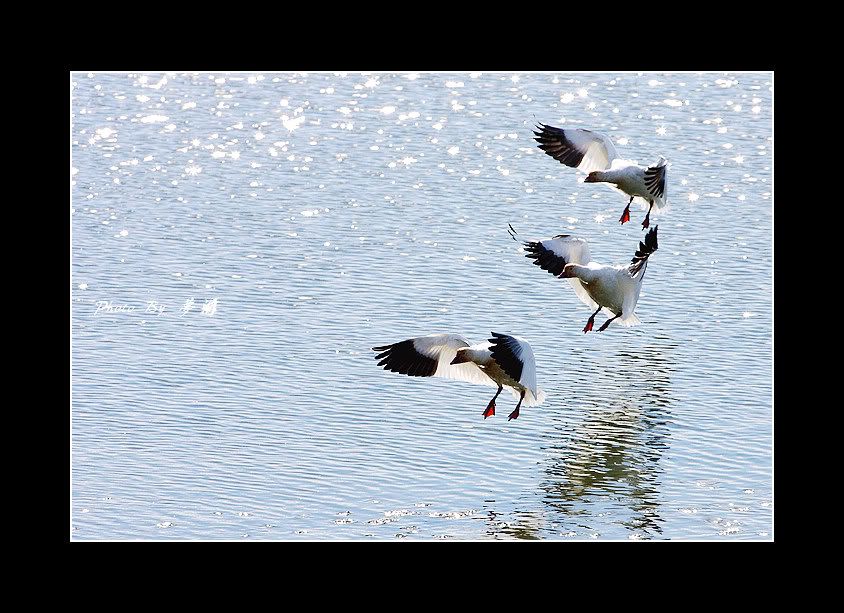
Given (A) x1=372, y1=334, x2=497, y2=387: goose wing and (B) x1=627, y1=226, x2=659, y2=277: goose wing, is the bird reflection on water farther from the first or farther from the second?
(B) x1=627, y1=226, x2=659, y2=277: goose wing

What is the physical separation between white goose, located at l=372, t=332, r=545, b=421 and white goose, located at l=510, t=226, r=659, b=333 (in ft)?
3.45

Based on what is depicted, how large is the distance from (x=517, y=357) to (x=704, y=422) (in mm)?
2722

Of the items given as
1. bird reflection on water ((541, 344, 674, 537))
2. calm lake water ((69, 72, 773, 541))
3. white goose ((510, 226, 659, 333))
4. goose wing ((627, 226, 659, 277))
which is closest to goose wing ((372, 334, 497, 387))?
calm lake water ((69, 72, 773, 541))

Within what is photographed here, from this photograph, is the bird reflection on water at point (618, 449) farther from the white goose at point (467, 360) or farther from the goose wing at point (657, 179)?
the goose wing at point (657, 179)

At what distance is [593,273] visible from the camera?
1182cm

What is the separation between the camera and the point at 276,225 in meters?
18.0

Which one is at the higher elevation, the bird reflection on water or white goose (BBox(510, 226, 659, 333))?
white goose (BBox(510, 226, 659, 333))

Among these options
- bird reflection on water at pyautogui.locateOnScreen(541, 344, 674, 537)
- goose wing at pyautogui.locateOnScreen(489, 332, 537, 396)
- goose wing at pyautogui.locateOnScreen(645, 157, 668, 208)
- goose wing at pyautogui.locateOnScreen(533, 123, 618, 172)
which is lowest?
bird reflection on water at pyautogui.locateOnScreen(541, 344, 674, 537)

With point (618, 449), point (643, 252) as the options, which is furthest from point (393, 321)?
point (643, 252)

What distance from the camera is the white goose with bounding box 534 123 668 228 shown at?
1277 cm

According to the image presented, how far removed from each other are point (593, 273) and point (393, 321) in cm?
313

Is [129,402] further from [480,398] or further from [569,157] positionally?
[569,157]

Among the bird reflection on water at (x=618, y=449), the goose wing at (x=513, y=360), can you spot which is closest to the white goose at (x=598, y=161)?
the bird reflection on water at (x=618, y=449)

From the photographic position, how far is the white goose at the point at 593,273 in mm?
11805
